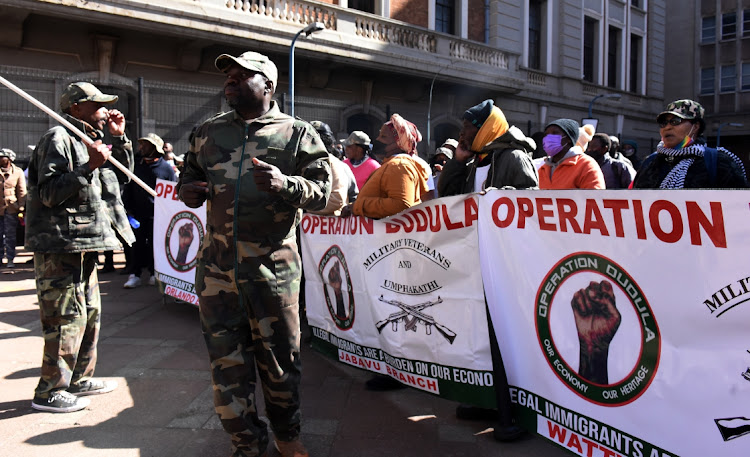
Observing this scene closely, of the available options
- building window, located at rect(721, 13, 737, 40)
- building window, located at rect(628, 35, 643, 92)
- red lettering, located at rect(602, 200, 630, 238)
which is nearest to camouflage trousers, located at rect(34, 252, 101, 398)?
red lettering, located at rect(602, 200, 630, 238)

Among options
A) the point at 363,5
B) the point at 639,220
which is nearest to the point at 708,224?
the point at 639,220

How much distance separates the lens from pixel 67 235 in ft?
11.8

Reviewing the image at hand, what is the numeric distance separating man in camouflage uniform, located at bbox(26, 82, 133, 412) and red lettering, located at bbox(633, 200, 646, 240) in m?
2.96

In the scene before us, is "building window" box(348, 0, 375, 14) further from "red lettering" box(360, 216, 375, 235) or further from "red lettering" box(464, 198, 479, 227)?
"red lettering" box(464, 198, 479, 227)

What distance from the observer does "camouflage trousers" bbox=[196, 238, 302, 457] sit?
9.39ft

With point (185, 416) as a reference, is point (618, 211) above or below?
above

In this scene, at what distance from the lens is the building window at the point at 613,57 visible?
2798 cm

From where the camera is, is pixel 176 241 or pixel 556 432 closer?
pixel 556 432

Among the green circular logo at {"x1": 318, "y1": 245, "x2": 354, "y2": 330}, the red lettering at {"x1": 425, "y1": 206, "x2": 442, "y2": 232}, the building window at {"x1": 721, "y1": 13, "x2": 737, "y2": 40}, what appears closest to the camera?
the red lettering at {"x1": 425, "y1": 206, "x2": 442, "y2": 232}

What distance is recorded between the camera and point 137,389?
402 cm

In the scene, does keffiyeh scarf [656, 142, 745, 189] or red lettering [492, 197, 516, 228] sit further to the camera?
keffiyeh scarf [656, 142, 745, 189]

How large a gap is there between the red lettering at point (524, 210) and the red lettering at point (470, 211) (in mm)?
277

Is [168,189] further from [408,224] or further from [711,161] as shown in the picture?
[711,161]

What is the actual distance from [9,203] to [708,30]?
134ft
